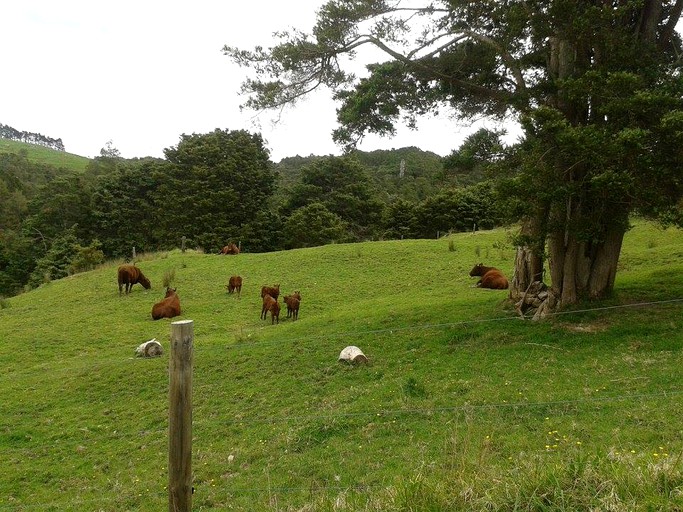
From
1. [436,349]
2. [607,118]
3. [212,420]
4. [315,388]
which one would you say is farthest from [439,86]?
[212,420]

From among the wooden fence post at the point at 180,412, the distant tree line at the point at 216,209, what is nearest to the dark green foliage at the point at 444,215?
the distant tree line at the point at 216,209

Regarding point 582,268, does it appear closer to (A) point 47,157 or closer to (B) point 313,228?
(B) point 313,228

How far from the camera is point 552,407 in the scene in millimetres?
6914

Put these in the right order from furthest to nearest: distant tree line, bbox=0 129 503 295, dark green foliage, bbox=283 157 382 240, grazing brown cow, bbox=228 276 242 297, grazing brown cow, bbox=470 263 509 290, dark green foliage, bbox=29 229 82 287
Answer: dark green foliage, bbox=283 157 382 240
distant tree line, bbox=0 129 503 295
dark green foliage, bbox=29 229 82 287
grazing brown cow, bbox=228 276 242 297
grazing brown cow, bbox=470 263 509 290

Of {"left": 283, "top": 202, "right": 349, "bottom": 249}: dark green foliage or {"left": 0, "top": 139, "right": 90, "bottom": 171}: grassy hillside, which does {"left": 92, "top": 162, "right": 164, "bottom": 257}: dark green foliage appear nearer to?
{"left": 283, "top": 202, "right": 349, "bottom": 249}: dark green foliage

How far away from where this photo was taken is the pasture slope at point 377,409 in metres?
3.70

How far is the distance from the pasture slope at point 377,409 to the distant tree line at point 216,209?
27.7 meters

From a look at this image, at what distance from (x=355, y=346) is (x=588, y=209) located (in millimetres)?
5527

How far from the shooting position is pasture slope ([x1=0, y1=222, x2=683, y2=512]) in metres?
3.70

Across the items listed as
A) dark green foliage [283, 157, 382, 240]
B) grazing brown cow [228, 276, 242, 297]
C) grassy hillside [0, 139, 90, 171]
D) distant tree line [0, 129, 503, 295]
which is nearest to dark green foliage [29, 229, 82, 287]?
distant tree line [0, 129, 503, 295]

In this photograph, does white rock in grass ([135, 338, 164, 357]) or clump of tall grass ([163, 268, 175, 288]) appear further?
clump of tall grass ([163, 268, 175, 288])

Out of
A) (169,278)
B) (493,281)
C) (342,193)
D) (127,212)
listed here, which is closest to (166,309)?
(169,278)

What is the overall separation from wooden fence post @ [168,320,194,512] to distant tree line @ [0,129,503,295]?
37.9 m

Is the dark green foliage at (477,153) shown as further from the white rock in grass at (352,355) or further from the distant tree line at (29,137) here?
the distant tree line at (29,137)
